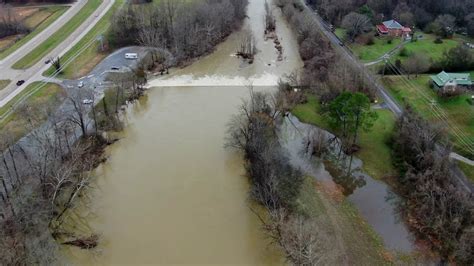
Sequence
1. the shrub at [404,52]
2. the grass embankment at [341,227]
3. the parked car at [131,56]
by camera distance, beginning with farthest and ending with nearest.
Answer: the parked car at [131,56] < the shrub at [404,52] < the grass embankment at [341,227]

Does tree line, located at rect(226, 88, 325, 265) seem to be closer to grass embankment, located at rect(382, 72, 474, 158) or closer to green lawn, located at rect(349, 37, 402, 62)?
grass embankment, located at rect(382, 72, 474, 158)

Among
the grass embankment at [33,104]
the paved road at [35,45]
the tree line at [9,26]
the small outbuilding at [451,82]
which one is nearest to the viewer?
the grass embankment at [33,104]

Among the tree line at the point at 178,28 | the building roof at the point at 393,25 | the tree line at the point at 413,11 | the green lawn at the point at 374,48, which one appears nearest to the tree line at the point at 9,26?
the tree line at the point at 178,28

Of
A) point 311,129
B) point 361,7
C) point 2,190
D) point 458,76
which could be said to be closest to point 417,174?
point 311,129

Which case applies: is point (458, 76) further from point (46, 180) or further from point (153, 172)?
point (46, 180)

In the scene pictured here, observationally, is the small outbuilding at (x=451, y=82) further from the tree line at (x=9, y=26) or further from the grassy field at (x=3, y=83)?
the tree line at (x=9, y=26)

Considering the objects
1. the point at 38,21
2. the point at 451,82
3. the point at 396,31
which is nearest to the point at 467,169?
the point at 451,82

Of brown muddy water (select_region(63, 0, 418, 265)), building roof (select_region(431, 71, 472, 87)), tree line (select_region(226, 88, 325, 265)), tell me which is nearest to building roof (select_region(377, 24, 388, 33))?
building roof (select_region(431, 71, 472, 87))
